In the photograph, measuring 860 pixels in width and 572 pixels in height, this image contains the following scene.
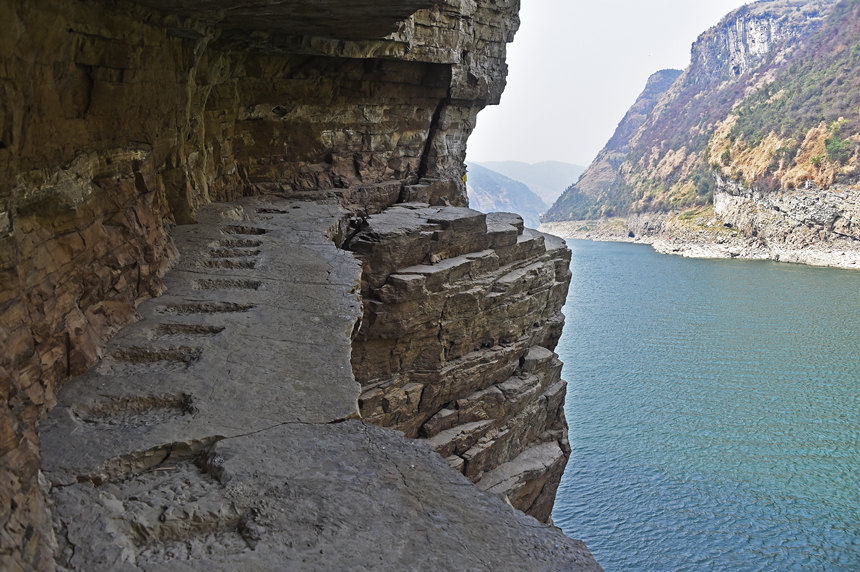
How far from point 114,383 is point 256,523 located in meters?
1.68

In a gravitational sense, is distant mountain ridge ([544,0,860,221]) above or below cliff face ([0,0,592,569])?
above

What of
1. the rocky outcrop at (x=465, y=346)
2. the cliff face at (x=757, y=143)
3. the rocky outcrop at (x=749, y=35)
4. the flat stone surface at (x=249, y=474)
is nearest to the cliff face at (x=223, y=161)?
the rocky outcrop at (x=465, y=346)

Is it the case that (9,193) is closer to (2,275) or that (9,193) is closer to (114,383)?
(2,275)

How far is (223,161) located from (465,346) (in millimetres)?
5381

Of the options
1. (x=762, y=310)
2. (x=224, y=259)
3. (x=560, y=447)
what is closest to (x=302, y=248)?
(x=224, y=259)

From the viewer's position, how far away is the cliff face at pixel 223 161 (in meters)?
3.67

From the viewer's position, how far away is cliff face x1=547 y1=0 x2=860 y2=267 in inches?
1811

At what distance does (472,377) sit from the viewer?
12.4m

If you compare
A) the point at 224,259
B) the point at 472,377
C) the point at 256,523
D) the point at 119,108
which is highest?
the point at 119,108

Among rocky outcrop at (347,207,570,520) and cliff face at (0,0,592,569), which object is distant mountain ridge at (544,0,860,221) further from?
rocky outcrop at (347,207,570,520)

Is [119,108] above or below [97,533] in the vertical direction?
above

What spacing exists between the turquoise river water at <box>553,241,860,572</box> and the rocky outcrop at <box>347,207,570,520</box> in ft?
7.18

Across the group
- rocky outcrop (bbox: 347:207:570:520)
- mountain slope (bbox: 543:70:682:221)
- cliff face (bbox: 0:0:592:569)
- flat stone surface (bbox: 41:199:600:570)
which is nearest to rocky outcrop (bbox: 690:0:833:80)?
mountain slope (bbox: 543:70:682:221)

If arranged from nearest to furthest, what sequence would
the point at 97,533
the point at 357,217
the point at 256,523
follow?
the point at 97,533
the point at 256,523
the point at 357,217
